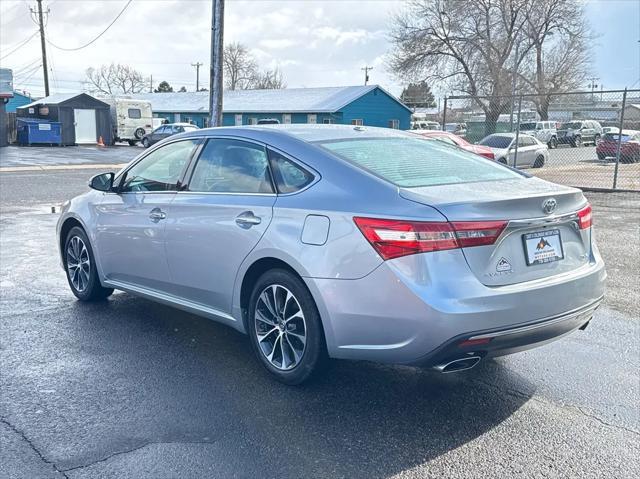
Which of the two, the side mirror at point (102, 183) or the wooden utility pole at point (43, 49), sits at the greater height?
the wooden utility pole at point (43, 49)

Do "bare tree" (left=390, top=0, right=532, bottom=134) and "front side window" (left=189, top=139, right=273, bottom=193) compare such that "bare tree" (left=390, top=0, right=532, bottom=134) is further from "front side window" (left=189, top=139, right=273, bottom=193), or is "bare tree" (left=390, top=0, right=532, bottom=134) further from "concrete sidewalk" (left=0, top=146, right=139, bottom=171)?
"front side window" (left=189, top=139, right=273, bottom=193)

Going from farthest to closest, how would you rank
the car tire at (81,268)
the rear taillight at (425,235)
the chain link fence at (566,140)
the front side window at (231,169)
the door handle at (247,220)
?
the chain link fence at (566,140), the car tire at (81,268), the front side window at (231,169), the door handle at (247,220), the rear taillight at (425,235)

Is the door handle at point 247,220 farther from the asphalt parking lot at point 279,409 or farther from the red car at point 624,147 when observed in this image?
the red car at point 624,147

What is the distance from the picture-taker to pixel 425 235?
3.29 m

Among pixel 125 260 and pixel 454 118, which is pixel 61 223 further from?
pixel 454 118

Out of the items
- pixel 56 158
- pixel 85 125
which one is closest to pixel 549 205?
pixel 56 158

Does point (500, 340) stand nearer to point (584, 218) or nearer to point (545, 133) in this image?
point (584, 218)

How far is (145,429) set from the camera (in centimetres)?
350

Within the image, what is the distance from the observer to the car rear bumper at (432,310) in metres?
3.26

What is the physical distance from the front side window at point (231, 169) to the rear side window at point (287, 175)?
0.07 metres

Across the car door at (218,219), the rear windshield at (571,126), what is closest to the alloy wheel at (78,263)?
the car door at (218,219)

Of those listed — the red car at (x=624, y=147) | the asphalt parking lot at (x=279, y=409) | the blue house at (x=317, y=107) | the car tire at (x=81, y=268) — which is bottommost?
the asphalt parking lot at (x=279, y=409)

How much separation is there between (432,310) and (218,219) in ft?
5.68

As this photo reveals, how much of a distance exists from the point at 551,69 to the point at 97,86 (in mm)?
71091
